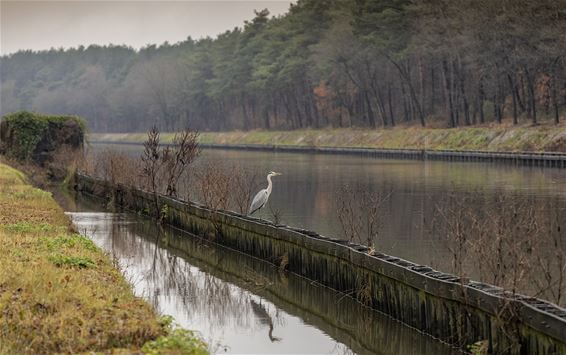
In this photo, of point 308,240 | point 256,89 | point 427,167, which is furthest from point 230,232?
point 256,89

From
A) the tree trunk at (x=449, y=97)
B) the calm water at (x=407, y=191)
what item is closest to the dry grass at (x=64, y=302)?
the calm water at (x=407, y=191)

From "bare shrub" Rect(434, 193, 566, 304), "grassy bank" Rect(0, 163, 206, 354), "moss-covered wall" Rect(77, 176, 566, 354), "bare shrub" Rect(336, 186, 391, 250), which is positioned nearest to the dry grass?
"grassy bank" Rect(0, 163, 206, 354)

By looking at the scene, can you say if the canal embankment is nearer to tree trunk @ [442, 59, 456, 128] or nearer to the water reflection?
tree trunk @ [442, 59, 456, 128]

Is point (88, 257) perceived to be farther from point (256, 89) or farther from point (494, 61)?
point (256, 89)

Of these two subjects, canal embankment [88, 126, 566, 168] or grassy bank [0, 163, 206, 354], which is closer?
grassy bank [0, 163, 206, 354]

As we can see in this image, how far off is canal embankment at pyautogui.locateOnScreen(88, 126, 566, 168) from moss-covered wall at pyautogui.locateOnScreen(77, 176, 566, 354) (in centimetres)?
4320

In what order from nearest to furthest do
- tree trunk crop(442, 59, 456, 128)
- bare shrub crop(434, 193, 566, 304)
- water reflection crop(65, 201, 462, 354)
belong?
bare shrub crop(434, 193, 566, 304) < water reflection crop(65, 201, 462, 354) < tree trunk crop(442, 59, 456, 128)

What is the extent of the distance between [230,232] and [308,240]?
719cm

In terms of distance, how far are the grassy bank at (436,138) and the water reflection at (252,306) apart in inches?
1896

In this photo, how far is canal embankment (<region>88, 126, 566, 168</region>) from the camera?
71000mm

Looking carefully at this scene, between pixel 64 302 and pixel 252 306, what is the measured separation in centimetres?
798

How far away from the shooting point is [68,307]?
13.7 metres

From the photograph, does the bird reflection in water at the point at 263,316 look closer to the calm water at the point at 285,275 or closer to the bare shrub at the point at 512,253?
the calm water at the point at 285,275

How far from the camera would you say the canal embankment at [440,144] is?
233 ft
